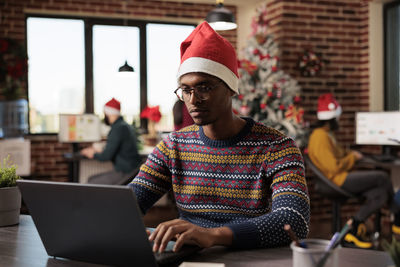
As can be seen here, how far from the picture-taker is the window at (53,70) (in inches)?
229

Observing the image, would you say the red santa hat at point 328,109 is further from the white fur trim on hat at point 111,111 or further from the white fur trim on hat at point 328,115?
the white fur trim on hat at point 111,111

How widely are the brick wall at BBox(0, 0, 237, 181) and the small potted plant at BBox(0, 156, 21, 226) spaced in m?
4.27

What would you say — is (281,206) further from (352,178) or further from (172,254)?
(352,178)

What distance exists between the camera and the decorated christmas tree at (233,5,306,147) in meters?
4.55

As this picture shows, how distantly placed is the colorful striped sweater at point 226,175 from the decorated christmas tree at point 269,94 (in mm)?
2968

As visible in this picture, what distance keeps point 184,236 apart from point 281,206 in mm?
348

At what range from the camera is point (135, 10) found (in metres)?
6.04

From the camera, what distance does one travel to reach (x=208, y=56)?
4.99ft

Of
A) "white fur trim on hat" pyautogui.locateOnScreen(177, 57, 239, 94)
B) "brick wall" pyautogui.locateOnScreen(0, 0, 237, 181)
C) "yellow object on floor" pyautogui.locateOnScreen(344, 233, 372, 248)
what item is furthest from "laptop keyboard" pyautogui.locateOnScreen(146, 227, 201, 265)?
"brick wall" pyautogui.locateOnScreen(0, 0, 237, 181)

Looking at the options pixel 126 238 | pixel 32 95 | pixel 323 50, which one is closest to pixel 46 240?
pixel 126 238

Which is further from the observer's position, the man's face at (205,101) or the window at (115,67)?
the window at (115,67)

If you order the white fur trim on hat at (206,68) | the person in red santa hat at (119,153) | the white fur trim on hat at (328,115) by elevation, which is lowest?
the person in red santa hat at (119,153)

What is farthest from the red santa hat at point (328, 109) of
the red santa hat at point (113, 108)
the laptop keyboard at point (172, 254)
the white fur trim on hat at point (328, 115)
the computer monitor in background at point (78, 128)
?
the laptop keyboard at point (172, 254)

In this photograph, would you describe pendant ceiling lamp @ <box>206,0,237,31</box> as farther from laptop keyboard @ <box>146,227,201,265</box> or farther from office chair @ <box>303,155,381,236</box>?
laptop keyboard @ <box>146,227,201,265</box>
